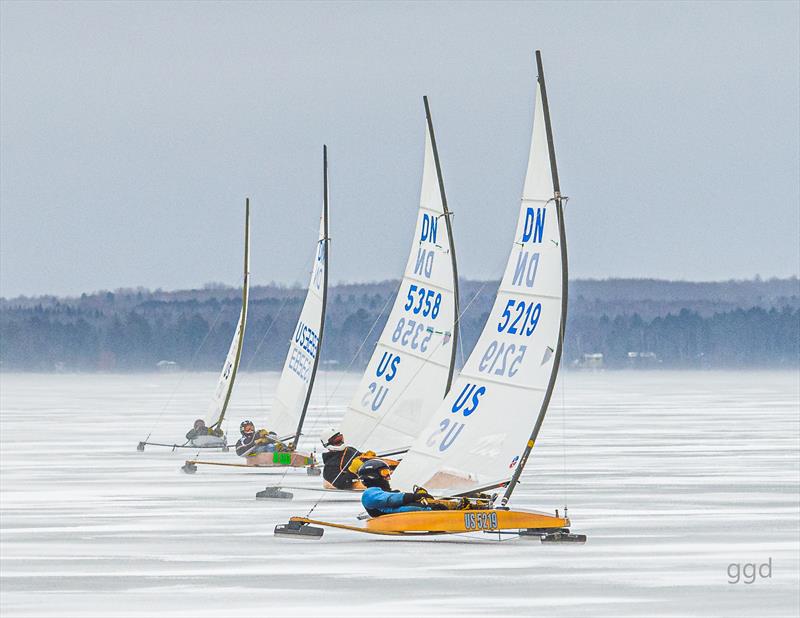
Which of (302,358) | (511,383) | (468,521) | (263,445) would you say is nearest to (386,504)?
(468,521)

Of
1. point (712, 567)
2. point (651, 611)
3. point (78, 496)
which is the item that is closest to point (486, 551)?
point (712, 567)

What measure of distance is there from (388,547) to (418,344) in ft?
31.1

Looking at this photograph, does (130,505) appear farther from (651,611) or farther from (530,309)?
(651,611)

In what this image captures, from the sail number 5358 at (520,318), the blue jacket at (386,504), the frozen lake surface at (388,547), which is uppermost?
the sail number 5358 at (520,318)

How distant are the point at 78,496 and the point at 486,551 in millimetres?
10692

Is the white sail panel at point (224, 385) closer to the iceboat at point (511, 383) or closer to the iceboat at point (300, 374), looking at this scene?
the iceboat at point (300, 374)

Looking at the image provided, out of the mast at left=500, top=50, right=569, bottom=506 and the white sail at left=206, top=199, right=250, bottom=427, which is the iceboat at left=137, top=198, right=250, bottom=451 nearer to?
the white sail at left=206, top=199, right=250, bottom=427

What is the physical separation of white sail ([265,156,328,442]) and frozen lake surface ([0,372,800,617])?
1567mm

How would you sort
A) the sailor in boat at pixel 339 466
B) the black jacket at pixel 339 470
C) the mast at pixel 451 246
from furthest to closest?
the mast at pixel 451 246, the black jacket at pixel 339 470, the sailor in boat at pixel 339 466

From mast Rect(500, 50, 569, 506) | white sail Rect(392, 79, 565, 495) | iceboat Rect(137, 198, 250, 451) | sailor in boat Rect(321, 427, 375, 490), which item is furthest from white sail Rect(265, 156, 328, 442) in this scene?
mast Rect(500, 50, 569, 506)

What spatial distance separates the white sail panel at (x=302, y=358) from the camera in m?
37.2

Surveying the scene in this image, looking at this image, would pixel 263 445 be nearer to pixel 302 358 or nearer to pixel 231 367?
pixel 302 358

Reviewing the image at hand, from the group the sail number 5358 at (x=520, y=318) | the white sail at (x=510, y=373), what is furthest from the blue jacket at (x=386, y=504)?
the sail number 5358 at (x=520, y=318)

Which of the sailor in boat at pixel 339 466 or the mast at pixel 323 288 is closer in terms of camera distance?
the sailor in boat at pixel 339 466
